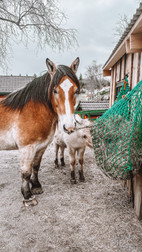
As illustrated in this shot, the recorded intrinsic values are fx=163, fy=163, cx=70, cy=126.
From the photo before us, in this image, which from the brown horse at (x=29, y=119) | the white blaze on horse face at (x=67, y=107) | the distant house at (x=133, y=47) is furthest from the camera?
the brown horse at (x=29, y=119)

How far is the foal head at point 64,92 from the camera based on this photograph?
182cm

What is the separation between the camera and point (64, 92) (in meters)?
1.85

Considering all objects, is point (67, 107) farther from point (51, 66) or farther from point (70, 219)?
point (70, 219)

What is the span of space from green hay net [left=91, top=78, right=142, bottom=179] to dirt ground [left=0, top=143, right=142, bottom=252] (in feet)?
2.11

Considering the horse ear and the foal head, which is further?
the horse ear

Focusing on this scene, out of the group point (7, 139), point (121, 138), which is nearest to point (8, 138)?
point (7, 139)

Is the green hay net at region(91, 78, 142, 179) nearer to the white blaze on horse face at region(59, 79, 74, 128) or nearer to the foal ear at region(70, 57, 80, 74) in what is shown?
the white blaze on horse face at region(59, 79, 74, 128)

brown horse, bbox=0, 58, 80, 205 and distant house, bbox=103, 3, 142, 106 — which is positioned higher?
distant house, bbox=103, 3, 142, 106

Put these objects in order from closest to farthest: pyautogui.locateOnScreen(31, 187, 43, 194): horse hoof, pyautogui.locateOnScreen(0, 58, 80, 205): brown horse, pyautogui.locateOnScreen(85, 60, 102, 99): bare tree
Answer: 1. pyautogui.locateOnScreen(0, 58, 80, 205): brown horse
2. pyautogui.locateOnScreen(31, 187, 43, 194): horse hoof
3. pyautogui.locateOnScreen(85, 60, 102, 99): bare tree

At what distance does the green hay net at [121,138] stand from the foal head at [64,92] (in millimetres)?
463

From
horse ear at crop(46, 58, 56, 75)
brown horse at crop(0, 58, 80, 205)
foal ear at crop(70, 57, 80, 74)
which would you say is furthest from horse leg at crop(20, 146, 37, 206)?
foal ear at crop(70, 57, 80, 74)

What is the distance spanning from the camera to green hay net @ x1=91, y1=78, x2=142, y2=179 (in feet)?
5.46

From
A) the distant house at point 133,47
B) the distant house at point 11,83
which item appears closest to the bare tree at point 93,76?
the distant house at point 11,83

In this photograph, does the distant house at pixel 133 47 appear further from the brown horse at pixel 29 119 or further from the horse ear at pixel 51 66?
the horse ear at pixel 51 66
